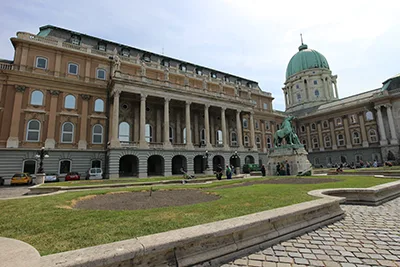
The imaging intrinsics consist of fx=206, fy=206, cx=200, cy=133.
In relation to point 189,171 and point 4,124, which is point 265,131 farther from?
point 4,124

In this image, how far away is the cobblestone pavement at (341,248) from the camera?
11.4 feet

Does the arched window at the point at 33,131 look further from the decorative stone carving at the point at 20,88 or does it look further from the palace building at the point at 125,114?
the decorative stone carving at the point at 20,88

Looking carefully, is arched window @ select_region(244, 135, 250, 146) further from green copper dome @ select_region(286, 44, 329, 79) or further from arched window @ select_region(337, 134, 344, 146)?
green copper dome @ select_region(286, 44, 329, 79)

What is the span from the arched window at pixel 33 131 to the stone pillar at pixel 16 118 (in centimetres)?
107

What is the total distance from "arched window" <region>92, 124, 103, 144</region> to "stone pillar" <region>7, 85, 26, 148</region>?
8436 mm

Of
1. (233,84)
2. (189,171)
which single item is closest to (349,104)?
(233,84)

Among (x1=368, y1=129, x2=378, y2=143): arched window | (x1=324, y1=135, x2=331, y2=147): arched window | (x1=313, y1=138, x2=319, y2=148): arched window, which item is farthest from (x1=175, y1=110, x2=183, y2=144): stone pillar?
(x1=368, y1=129, x2=378, y2=143): arched window

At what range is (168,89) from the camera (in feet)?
105

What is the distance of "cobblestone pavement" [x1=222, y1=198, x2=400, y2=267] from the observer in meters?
3.48

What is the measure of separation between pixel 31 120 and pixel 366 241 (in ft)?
111

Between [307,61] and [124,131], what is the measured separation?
62.7 meters

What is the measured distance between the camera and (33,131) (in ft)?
86.9

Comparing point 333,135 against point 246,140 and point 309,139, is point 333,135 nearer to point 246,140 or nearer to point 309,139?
point 309,139

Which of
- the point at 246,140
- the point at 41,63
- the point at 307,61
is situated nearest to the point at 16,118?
the point at 41,63
